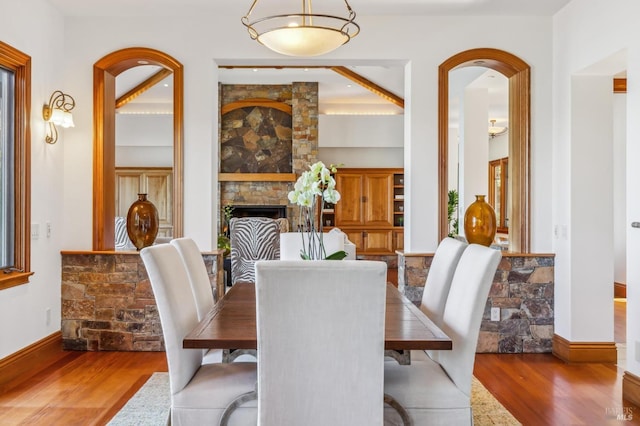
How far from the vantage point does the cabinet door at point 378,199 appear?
31.4 ft

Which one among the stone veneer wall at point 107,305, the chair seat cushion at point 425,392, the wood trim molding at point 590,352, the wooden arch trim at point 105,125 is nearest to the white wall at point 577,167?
the wood trim molding at point 590,352

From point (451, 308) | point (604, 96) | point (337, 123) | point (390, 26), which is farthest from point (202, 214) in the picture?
point (337, 123)

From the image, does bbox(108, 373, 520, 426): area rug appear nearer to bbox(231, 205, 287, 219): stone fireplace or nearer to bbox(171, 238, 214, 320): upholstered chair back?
bbox(171, 238, 214, 320): upholstered chair back

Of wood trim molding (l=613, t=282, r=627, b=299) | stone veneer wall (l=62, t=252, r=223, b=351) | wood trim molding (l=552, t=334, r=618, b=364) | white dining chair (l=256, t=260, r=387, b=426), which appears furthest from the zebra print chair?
wood trim molding (l=613, t=282, r=627, b=299)

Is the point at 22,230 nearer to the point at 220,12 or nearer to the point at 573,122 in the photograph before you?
the point at 220,12

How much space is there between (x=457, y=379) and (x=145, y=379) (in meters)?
2.33

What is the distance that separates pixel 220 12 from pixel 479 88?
3991 millimetres

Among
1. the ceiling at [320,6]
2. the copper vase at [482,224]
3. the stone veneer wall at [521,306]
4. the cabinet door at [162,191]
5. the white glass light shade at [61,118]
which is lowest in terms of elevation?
the stone veneer wall at [521,306]

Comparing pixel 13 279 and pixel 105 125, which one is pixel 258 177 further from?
pixel 13 279

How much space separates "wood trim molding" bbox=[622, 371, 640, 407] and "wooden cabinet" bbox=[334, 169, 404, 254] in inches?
248

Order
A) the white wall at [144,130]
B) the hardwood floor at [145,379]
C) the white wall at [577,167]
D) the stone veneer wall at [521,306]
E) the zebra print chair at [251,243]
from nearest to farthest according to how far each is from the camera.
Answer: the hardwood floor at [145,379], the white wall at [577,167], the stone veneer wall at [521,306], the zebra print chair at [251,243], the white wall at [144,130]

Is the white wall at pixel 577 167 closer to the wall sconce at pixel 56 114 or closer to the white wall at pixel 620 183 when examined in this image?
the white wall at pixel 620 183

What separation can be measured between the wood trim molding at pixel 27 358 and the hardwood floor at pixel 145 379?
45 millimetres

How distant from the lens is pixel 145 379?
139 inches
